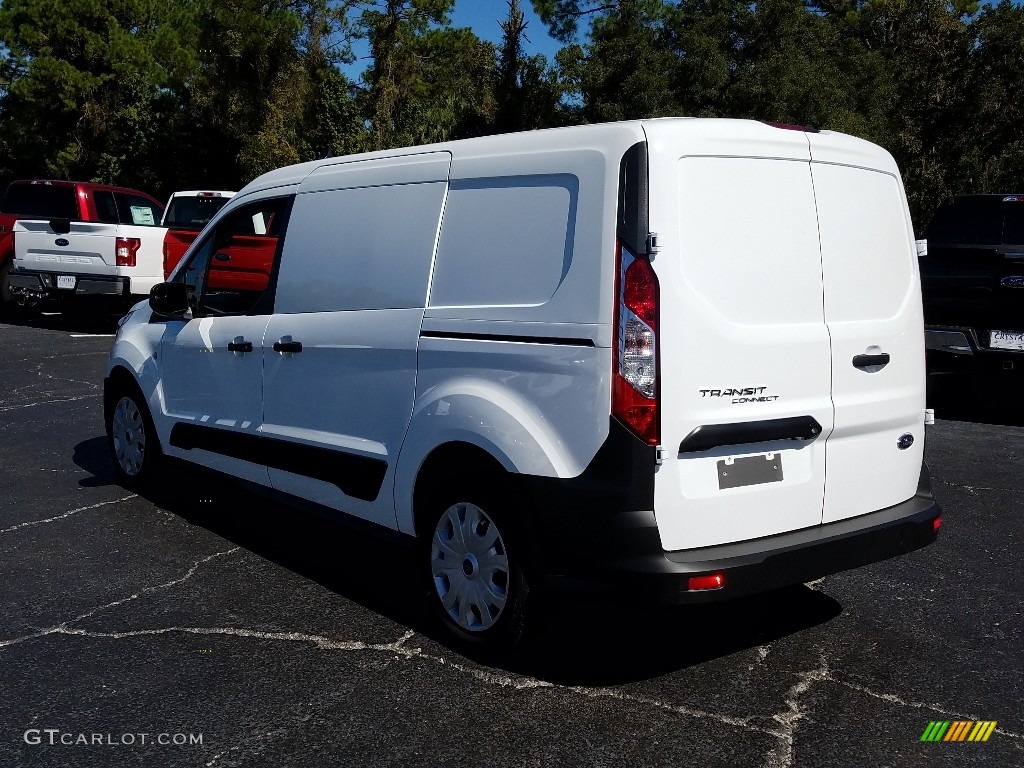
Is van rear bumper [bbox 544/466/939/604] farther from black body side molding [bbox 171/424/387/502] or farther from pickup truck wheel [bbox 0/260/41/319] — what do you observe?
pickup truck wheel [bbox 0/260/41/319]

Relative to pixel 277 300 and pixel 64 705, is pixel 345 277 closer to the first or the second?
pixel 277 300

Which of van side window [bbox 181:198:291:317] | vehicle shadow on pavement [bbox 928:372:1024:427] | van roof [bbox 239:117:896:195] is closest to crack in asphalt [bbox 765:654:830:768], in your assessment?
van roof [bbox 239:117:896:195]

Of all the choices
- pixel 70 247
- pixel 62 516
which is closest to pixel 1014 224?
pixel 62 516

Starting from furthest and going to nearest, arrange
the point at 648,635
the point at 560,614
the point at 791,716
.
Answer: the point at 560,614, the point at 648,635, the point at 791,716

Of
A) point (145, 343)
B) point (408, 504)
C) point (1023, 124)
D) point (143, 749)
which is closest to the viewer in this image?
point (143, 749)

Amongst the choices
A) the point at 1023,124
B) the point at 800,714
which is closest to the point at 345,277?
the point at 800,714

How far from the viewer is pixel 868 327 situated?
3.94 meters

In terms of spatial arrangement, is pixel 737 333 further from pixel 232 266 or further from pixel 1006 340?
pixel 1006 340

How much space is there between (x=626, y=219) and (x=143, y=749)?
228 cm

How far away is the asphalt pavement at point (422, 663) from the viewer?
3289 millimetres

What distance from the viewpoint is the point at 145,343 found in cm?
609

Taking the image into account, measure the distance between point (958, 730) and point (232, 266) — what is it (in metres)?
4.28

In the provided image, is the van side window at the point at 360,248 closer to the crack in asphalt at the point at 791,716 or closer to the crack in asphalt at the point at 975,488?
the crack in asphalt at the point at 791,716

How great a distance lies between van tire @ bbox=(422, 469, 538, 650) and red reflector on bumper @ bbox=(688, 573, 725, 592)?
0.59 meters
